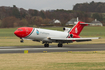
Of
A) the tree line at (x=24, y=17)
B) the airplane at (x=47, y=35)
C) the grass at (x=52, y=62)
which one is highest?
the tree line at (x=24, y=17)

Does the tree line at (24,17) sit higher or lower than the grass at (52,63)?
higher

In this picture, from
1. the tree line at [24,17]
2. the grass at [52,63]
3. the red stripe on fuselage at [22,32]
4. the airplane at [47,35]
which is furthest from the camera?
the tree line at [24,17]

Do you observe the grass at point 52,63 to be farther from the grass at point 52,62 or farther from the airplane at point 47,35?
the airplane at point 47,35

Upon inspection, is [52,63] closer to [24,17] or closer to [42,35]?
[42,35]

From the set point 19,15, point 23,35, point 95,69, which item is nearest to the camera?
point 95,69

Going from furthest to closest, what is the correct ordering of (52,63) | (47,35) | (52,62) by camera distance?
(47,35)
(52,62)
(52,63)

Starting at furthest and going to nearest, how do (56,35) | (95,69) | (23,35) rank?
(56,35), (23,35), (95,69)

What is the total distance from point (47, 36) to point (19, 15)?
399 ft

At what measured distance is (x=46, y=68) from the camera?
17.1 metres

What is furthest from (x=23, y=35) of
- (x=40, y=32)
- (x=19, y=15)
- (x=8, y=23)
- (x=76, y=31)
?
(x=19, y=15)

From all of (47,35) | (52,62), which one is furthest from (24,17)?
(52,62)

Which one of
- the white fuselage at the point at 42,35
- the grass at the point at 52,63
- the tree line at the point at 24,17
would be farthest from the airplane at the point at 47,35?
the tree line at the point at 24,17

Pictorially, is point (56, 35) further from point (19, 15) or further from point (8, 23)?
point (19, 15)

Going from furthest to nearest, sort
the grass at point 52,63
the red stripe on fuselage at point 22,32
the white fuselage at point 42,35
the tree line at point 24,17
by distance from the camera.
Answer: the tree line at point 24,17
the white fuselage at point 42,35
the red stripe on fuselage at point 22,32
the grass at point 52,63
